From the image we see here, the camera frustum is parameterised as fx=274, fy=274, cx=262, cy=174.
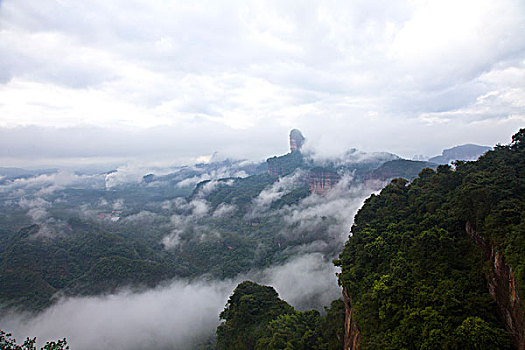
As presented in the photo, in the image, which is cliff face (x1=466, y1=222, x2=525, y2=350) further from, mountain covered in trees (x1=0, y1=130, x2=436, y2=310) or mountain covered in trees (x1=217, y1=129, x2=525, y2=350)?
mountain covered in trees (x1=0, y1=130, x2=436, y2=310)

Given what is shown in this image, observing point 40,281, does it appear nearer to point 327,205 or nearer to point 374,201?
point 374,201

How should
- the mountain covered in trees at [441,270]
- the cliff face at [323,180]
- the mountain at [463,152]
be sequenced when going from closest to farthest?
the mountain covered in trees at [441,270] → the cliff face at [323,180] → the mountain at [463,152]

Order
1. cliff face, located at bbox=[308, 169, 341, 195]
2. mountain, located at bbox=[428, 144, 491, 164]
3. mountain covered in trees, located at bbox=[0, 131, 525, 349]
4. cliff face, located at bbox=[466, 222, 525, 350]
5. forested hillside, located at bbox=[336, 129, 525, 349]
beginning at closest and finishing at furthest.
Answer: cliff face, located at bbox=[466, 222, 525, 350] < forested hillside, located at bbox=[336, 129, 525, 349] < mountain covered in trees, located at bbox=[0, 131, 525, 349] < cliff face, located at bbox=[308, 169, 341, 195] < mountain, located at bbox=[428, 144, 491, 164]

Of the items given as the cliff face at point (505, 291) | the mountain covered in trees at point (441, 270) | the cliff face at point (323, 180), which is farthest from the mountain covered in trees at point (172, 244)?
the cliff face at point (505, 291)

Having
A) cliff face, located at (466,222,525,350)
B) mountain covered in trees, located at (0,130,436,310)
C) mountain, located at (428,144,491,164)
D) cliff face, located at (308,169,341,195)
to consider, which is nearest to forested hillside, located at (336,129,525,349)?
cliff face, located at (466,222,525,350)

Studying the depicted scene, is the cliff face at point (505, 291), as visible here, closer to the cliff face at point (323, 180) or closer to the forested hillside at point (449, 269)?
A: the forested hillside at point (449, 269)

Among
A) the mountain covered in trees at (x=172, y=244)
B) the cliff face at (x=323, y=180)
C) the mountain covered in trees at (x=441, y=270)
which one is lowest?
the mountain covered in trees at (x=172, y=244)
